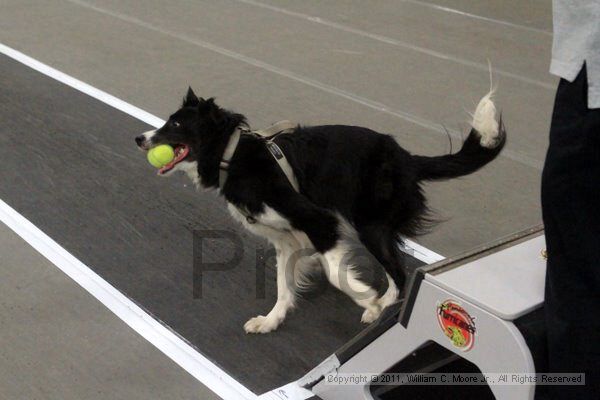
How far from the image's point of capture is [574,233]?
93.4 inches

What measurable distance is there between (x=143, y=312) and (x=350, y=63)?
16.1 feet

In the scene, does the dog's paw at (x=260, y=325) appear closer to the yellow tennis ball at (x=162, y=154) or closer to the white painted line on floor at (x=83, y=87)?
the yellow tennis ball at (x=162, y=154)

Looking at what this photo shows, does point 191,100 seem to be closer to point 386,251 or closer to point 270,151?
point 270,151

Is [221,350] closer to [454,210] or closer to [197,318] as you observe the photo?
[197,318]

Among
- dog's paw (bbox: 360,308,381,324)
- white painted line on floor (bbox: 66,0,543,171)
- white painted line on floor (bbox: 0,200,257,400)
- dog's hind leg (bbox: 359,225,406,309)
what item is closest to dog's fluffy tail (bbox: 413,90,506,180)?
dog's hind leg (bbox: 359,225,406,309)

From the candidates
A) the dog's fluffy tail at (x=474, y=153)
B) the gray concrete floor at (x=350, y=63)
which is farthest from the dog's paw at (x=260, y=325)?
the gray concrete floor at (x=350, y=63)

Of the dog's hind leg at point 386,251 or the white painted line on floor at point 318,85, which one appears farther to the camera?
the white painted line on floor at point 318,85

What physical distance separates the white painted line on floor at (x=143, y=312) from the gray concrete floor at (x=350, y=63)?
32 cm

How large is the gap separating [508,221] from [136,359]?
8.86 feet

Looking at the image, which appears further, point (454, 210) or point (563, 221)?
point (454, 210)

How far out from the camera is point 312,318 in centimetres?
415

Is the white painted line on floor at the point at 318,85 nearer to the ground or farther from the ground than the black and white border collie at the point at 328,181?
nearer to the ground

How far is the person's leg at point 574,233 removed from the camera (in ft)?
7.50

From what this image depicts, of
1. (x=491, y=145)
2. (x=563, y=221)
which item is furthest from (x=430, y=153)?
(x=563, y=221)
